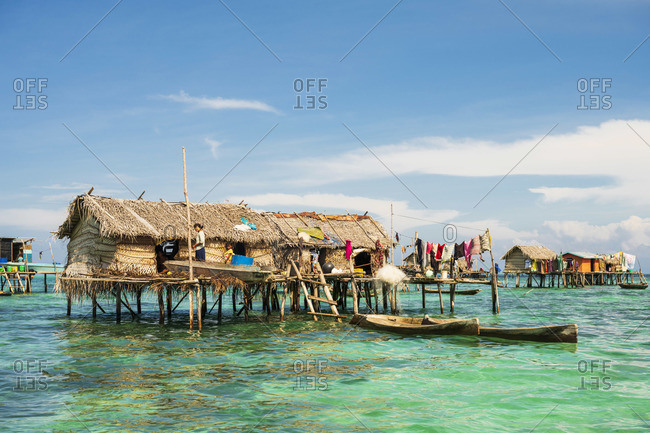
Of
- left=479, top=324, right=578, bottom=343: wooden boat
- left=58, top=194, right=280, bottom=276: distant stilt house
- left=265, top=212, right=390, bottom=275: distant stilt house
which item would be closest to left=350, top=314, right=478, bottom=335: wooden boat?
left=479, top=324, right=578, bottom=343: wooden boat

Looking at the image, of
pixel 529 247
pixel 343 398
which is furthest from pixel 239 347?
pixel 529 247

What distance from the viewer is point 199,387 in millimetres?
10883

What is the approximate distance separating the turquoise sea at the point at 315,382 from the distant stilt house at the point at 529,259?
38133 millimetres

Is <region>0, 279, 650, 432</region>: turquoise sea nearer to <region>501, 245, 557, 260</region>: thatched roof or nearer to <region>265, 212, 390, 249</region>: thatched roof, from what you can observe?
<region>265, 212, 390, 249</region>: thatched roof

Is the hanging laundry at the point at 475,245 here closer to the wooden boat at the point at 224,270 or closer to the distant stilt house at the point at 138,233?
the distant stilt house at the point at 138,233

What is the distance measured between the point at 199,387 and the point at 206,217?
15.2 meters

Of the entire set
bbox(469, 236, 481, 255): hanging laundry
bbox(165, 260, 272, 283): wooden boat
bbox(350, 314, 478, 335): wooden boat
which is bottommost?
bbox(350, 314, 478, 335): wooden boat

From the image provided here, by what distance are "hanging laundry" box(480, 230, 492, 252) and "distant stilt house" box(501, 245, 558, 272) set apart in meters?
29.6

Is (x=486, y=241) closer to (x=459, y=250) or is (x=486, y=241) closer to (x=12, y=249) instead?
(x=459, y=250)

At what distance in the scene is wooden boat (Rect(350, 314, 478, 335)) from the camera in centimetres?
1662

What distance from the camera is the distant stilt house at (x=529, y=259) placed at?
182 feet

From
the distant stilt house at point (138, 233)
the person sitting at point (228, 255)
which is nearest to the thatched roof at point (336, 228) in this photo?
the distant stilt house at point (138, 233)

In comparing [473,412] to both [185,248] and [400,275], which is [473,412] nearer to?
[400,275]

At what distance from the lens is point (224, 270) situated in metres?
19.1
